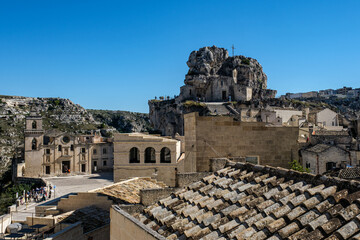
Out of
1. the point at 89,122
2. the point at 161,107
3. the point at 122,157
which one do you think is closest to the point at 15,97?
the point at 89,122

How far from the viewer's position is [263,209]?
15.9ft

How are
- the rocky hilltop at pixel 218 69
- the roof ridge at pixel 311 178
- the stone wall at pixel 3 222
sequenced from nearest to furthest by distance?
the roof ridge at pixel 311 178, the stone wall at pixel 3 222, the rocky hilltop at pixel 218 69

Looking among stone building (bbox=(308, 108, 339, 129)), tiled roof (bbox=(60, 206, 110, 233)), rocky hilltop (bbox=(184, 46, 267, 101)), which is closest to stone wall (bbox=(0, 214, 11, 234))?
tiled roof (bbox=(60, 206, 110, 233))

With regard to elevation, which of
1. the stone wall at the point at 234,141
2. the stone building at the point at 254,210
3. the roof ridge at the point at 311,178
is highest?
the stone wall at the point at 234,141

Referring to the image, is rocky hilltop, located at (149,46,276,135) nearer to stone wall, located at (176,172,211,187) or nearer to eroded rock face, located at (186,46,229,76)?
eroded rock face, located at (186,46,229,76)

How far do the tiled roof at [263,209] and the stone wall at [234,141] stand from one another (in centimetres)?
185

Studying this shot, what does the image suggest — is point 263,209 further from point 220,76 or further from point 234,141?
point 220,76

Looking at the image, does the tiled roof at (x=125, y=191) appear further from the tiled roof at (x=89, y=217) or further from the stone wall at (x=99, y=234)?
the stone wall at (x=99, y=234)

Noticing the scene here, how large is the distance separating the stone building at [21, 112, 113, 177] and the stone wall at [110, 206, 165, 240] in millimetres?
41476

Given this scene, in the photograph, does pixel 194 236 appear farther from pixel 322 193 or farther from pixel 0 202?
pixel 0 202

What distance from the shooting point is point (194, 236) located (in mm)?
4789

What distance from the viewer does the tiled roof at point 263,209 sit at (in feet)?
13.1

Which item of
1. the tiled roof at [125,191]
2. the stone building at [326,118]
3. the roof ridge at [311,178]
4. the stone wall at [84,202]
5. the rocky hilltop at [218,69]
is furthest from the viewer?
the rocky hilltop at [218,69]

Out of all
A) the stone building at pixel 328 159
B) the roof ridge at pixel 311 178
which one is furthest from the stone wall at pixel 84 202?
the stone building at pixel 328 159
